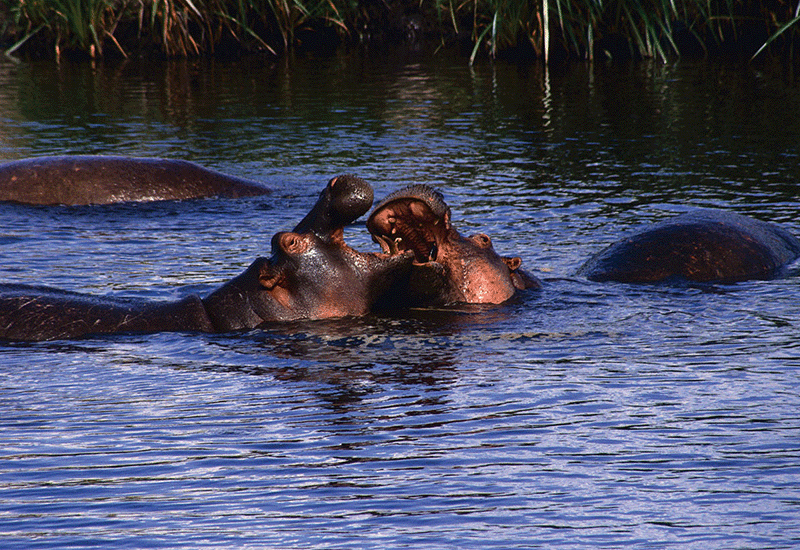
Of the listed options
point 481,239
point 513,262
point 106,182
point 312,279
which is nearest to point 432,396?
point 312,279

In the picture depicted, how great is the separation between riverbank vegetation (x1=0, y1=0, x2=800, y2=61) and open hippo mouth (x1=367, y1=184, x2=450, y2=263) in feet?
43.7

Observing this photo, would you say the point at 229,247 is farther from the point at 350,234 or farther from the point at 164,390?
the point at 164,390

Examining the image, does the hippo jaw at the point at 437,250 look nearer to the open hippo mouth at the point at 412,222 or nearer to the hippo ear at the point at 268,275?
the open hippo mouth at the point at 412,222

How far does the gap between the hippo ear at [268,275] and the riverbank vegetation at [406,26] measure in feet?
45.5

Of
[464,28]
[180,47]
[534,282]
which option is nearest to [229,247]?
[534,282]

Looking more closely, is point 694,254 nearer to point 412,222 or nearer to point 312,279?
point 412,222

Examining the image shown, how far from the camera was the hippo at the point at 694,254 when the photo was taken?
25.0ft

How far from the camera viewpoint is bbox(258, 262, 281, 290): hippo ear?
635cm

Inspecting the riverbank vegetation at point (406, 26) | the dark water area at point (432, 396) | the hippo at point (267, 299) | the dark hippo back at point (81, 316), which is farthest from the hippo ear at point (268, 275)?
the riverbank vegetation at point (406, 26)

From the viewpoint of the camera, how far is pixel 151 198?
10.7 metres

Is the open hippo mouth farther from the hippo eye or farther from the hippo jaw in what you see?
the hippo eye

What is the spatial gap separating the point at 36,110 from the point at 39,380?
12215mm

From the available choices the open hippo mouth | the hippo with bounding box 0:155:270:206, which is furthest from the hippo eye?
the hippo with bounding box 0:155:270:206

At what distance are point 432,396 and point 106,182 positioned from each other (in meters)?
6.23
